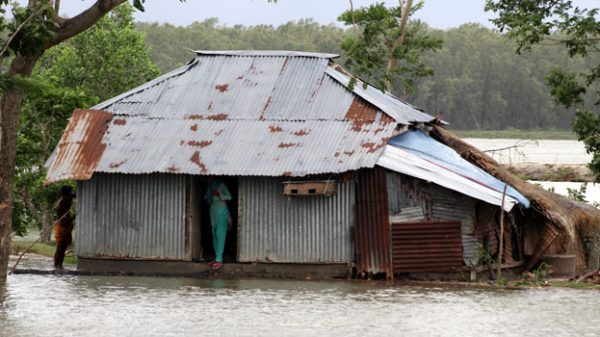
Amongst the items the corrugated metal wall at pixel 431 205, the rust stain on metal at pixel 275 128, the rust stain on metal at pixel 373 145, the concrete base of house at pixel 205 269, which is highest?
the rust stain on metal at pixel 275 128

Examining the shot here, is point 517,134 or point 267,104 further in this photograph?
point 517,134

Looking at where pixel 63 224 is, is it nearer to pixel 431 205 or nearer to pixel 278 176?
pixel 278 176

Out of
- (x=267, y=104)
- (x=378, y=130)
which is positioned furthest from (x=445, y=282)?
(x=267, y=104)

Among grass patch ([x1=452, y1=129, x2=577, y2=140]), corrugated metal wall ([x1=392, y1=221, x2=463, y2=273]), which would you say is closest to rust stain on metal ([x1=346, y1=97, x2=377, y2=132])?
corrugated metal wall ([x1=392, y1=221, x2=463, y2=273])

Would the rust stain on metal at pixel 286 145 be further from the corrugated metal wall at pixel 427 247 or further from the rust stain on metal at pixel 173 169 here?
the corrugated metal wall at pixel 427 247

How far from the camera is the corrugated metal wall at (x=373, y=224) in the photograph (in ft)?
62.4

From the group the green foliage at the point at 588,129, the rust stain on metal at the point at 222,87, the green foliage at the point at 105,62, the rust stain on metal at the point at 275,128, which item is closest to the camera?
the rust stain on metal at the point at 275,128

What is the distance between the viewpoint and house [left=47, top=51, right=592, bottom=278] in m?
19.0

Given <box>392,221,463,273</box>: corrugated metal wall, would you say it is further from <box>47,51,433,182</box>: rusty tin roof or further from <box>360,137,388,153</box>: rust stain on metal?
<box>47,51,433,182</box>: rusty tin roof

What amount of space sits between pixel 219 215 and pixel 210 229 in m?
1.81

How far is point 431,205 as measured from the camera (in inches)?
755

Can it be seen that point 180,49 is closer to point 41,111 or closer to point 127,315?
point 41,111

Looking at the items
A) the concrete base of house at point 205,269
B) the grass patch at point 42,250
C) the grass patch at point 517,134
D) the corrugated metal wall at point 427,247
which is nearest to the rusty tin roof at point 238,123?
the corrugated metal wall at point 427,247

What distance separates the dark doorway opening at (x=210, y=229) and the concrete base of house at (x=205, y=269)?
2.03ft
